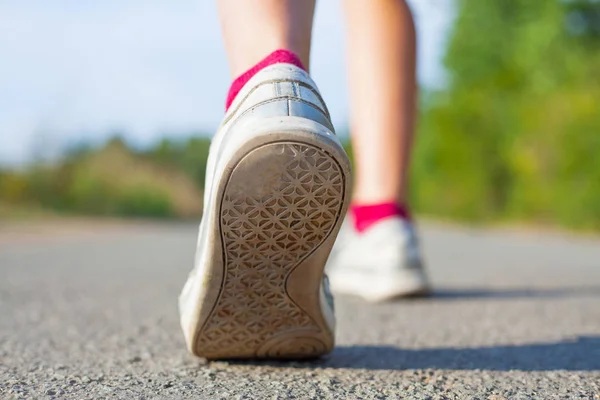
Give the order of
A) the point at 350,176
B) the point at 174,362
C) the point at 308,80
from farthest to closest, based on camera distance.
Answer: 1. the point at 174,362
2. the point at 308,80
3. the point at 350,176

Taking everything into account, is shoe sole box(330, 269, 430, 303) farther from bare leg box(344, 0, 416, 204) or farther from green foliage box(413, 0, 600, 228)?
green foliage box(413, 0, 600, 228)

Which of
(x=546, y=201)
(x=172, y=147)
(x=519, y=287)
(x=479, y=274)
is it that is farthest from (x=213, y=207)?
(x=172, y=147)

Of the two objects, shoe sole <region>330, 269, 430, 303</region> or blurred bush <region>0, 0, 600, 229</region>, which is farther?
blurred bush <region>0, 0, 600, 229</region>

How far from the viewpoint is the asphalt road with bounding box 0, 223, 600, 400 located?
3.32 feet

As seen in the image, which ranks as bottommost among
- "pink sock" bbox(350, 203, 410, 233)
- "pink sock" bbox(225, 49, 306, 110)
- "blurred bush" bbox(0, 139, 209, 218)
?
"pink sock" bbox(350, 203, 410, 233)

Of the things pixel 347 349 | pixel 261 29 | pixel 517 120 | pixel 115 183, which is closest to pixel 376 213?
pixel 347 349

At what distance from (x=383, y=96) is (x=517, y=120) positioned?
11.0 m

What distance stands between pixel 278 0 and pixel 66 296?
1585 mm

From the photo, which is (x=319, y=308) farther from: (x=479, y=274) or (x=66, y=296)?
(x=479, y=274)

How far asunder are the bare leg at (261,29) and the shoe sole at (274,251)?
0.24 metres

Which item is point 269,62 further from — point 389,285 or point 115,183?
point 115,183

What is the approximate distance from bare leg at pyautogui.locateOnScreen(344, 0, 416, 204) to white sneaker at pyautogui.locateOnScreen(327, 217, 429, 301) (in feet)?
0.31

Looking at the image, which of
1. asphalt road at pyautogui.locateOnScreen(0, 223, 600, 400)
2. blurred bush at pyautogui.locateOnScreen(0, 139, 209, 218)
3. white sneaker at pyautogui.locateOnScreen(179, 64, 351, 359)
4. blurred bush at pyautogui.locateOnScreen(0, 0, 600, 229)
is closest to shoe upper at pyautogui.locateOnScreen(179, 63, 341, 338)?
white sneaker at pyautogui.locateOnScreen(179, 64, 351, 359)

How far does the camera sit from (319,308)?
1081mm
